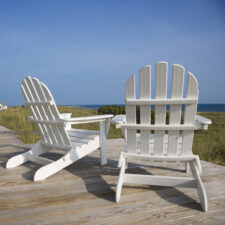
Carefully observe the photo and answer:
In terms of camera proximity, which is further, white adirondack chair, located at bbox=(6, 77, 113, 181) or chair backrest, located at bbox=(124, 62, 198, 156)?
white adirondack chair, located at bbox=(6, 77, 113, 181)

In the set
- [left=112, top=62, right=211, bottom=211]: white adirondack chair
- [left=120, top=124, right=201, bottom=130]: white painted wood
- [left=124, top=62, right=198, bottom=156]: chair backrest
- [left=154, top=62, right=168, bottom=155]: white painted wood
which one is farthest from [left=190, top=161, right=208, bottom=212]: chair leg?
[left=154, top=62, right=168, bottom=155]: white painted wood

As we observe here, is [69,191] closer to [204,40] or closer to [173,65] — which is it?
[173,65]

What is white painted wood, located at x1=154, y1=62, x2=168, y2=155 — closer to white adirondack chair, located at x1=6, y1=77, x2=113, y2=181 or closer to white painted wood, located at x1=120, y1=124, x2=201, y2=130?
white painted wood, located at x1=120, y1=124, x2=201, y2=130

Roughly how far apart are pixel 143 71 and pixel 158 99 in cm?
27

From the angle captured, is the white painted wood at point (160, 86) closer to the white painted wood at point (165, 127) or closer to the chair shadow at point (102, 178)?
the white painted wood at point (165, 127)

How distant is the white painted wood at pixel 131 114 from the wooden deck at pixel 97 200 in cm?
44

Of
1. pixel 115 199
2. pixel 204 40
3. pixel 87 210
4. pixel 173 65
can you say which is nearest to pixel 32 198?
pixel 87 210

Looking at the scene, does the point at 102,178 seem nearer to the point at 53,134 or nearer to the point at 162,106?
the point at 53,134

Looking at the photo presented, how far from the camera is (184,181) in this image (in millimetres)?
1842

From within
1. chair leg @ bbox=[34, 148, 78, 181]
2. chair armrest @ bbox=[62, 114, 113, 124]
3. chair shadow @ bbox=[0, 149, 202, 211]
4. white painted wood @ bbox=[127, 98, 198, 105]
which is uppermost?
white painted wood @ bbox=[127, 98, 198, 105]

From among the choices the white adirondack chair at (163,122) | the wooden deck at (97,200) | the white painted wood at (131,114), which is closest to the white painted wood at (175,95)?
the white adirondack chair at (163,122)

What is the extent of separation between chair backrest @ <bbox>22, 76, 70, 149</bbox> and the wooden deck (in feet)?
1.38

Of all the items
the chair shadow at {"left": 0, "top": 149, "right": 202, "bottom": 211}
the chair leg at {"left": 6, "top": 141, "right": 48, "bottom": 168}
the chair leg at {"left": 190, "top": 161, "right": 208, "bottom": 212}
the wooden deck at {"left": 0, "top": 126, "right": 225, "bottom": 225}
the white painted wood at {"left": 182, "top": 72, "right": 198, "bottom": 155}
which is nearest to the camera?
the wooden deck at {"left": 0, "top": 126, "right": 225, "bottom": 225}

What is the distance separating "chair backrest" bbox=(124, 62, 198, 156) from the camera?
5.68 ft
